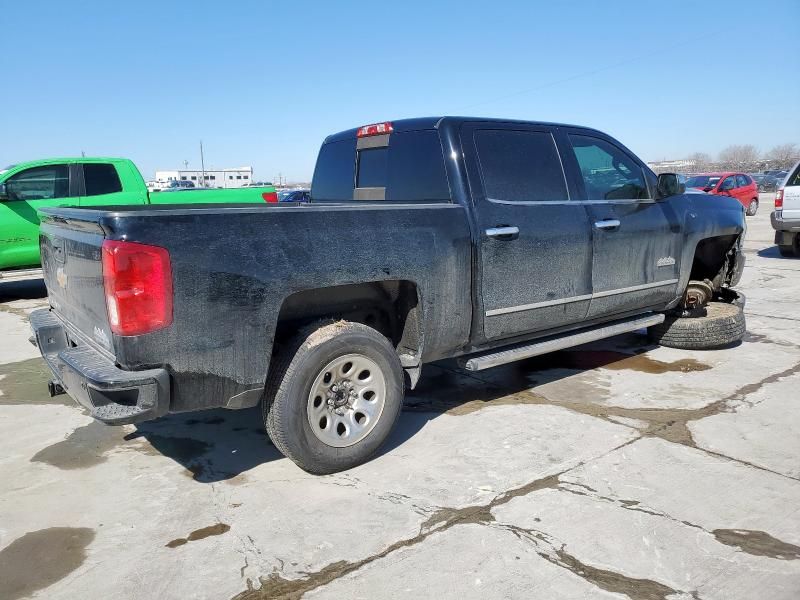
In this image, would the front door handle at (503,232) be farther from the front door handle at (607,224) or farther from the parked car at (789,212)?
the parked car at (789,212)

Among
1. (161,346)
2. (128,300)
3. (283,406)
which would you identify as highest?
(128,300)

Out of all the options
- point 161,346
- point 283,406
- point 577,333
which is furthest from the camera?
point 577,333

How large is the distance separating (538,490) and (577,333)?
5.86 ft

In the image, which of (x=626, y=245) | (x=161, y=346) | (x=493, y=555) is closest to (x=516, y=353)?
(x=626, y=245)

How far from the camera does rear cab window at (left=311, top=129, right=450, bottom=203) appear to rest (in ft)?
13.6

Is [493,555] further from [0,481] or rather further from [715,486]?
[0,481]

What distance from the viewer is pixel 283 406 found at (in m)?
3.23

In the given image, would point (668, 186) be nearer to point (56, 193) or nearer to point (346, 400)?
point (346, 400)

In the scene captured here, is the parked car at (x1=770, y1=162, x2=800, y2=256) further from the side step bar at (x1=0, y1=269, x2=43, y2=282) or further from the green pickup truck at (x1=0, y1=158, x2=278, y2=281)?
the side step bar at (x1=0, y1=269, x2=43, y2=282)

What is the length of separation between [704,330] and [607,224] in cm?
184

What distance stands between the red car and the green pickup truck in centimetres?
1784

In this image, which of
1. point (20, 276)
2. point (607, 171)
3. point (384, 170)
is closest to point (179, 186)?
point (20, 276)

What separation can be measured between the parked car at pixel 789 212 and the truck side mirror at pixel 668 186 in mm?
8208

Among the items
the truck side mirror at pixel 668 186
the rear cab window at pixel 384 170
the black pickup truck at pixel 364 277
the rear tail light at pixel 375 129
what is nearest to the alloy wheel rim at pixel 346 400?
the black pickup truck at pixel 364 277
